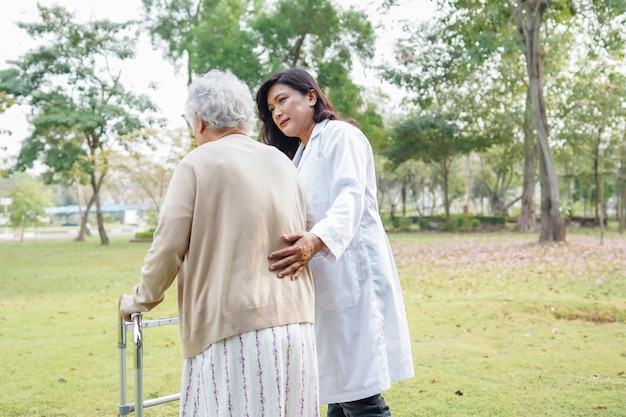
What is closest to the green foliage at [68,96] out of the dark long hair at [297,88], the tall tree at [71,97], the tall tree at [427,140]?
the tall tree at [71,97]

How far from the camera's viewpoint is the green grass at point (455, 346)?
373cm

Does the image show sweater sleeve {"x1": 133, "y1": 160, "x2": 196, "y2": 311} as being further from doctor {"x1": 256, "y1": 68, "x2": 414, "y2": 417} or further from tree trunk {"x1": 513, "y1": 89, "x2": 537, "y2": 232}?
tree trunk {"x1": 513, "y1": 89, "x2": 537, "y2": 232}

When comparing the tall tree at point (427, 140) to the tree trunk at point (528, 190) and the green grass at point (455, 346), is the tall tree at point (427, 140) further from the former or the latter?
the green grass at point (455, 346)

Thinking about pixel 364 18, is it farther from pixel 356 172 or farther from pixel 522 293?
pixel 356 172

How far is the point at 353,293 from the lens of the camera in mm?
2107

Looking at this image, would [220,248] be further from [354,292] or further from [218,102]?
[354,292]

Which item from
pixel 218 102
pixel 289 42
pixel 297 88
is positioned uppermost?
pixel 289 42

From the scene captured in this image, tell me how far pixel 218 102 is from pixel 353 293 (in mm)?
761

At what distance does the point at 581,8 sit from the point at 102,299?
11046 millimetres

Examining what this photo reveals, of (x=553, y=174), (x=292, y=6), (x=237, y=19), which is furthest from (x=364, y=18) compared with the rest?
(x=553, y=174)

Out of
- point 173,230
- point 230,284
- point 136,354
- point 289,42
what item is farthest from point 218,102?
point 289,42

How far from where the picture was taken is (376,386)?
2.09m

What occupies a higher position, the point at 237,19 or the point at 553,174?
the point at 237,19

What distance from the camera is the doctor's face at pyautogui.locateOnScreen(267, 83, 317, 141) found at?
2.30 metres
